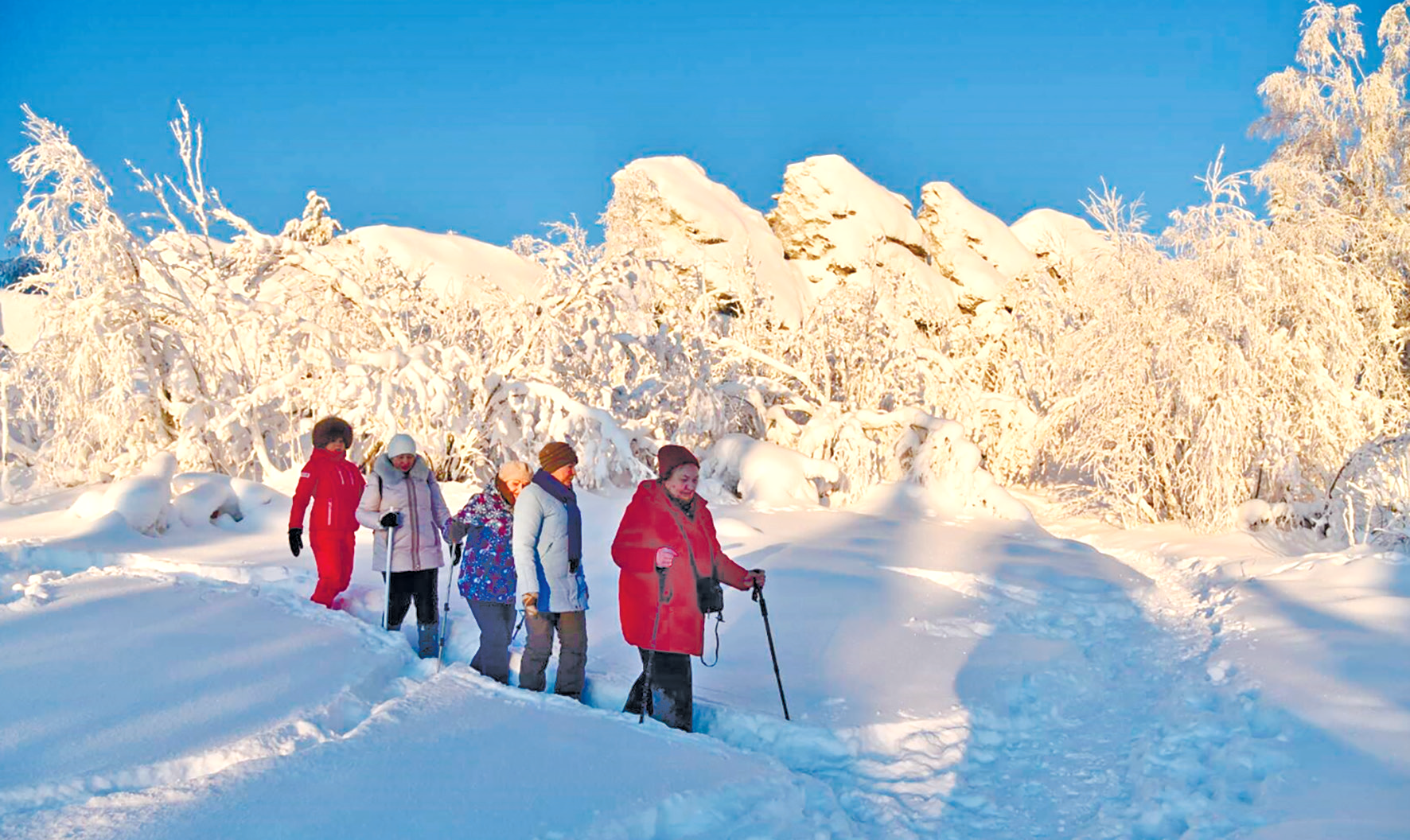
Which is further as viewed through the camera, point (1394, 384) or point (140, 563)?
point (1394, 384)

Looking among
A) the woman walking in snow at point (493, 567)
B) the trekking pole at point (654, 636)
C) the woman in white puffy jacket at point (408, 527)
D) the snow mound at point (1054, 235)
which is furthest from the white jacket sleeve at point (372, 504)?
the snow mound at point (1054, 235)

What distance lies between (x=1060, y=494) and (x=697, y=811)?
15.5m

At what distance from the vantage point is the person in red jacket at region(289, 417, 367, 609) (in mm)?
6461

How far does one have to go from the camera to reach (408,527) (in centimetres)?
621

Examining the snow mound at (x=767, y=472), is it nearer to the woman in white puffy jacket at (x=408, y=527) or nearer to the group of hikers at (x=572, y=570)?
the woman in white puffy jacket at (x=408, y=527)

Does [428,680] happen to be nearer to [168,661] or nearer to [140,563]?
[168,661]

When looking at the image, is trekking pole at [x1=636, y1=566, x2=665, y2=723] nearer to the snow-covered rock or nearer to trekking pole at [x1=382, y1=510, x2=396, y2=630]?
trekking pole at [x1=382, y1=510, x2=396, y2=630]

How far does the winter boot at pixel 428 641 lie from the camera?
6121mm

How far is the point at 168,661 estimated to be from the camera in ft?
15.5

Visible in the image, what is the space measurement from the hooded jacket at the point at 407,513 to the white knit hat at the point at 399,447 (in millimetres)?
94

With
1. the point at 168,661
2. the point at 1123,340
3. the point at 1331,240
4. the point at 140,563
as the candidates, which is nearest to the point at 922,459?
the point at 1123,340

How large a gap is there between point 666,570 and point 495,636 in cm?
140

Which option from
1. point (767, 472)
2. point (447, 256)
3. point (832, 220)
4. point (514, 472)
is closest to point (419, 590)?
point (514, 472)

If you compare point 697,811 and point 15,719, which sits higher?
point 15,719
